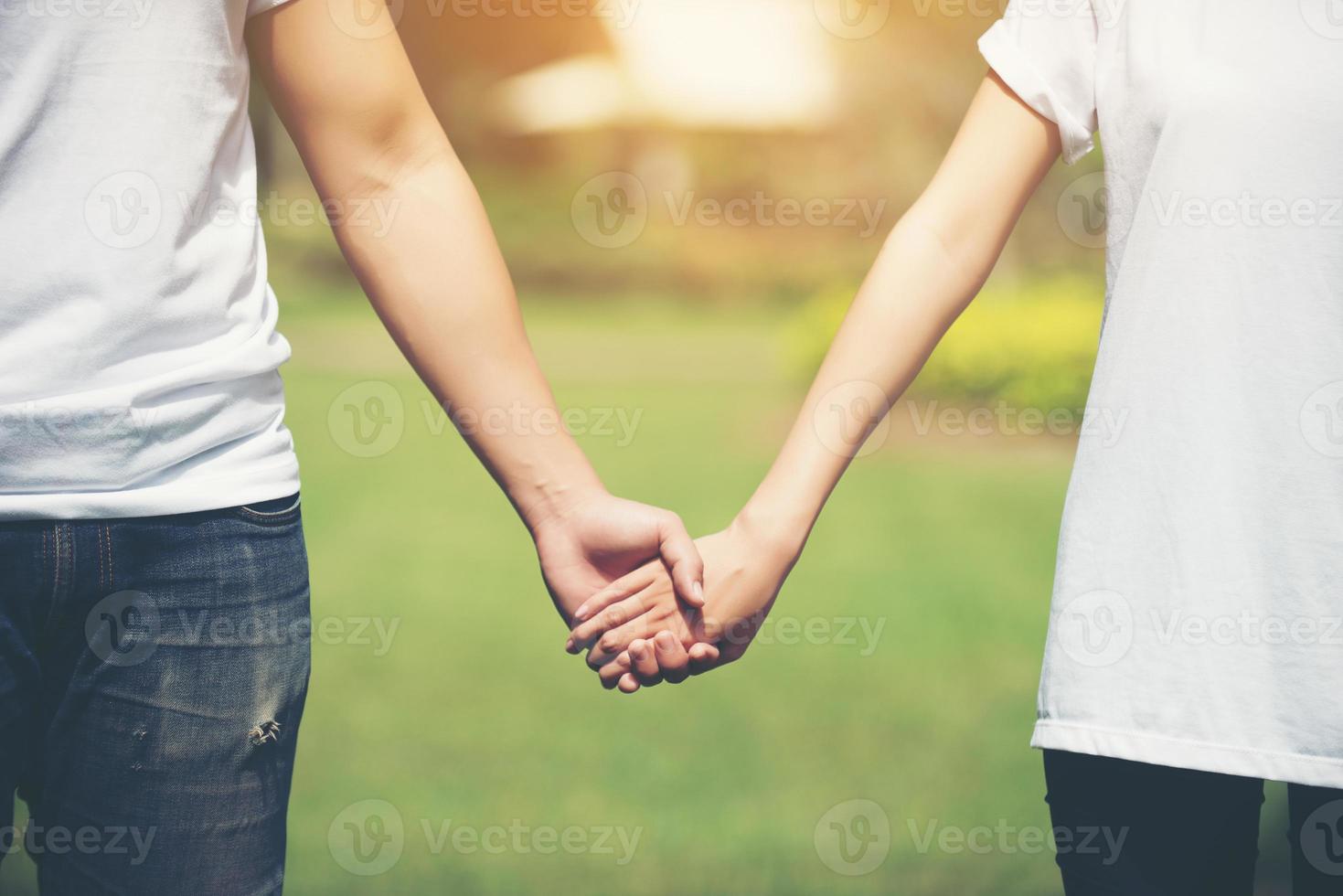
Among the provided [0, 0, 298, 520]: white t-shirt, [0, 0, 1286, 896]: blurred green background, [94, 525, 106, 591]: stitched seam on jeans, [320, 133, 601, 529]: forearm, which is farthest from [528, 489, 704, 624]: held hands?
[0, 0, 1286, 896]: blurred green background

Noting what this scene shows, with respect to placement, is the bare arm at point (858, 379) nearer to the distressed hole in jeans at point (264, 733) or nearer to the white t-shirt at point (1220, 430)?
the white t-shirt at point (1220, 430)

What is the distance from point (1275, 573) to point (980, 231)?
2.07ft

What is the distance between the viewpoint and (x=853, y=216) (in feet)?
69.8

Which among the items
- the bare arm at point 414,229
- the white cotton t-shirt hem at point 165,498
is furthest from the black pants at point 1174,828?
the white cotton t-shirt hem at point 165,498

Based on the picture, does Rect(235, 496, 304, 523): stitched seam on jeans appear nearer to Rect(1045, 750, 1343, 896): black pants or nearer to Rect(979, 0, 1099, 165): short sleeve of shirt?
Rect(1045, 750, 1343, 896): black pants

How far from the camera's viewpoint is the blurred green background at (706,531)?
3494 mm

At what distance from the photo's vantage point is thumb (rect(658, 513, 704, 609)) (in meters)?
1.97

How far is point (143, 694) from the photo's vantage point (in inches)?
50.8

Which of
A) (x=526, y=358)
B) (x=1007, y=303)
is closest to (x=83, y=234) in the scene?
(x=526, y=358)

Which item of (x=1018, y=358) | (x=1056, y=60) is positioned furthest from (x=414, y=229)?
(x=1018, y=358)

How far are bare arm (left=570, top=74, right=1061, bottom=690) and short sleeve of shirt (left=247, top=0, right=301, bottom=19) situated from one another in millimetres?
861

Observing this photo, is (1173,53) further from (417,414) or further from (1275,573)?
(417,414)

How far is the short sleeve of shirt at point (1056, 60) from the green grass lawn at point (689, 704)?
7.37 ft

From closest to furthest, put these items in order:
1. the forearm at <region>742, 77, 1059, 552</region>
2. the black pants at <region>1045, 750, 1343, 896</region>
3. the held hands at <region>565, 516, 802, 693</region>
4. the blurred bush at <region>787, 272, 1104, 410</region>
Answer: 1. the black pants at <region>1045, 750, 1343, 896</region>
2. the forearm at <region>742, 77, 1059, 552</region>
3. the held hands at <region>565, 516, 802, 693</region>
4. the blurred bush at <region>787, 272, 1104, 410</region>
